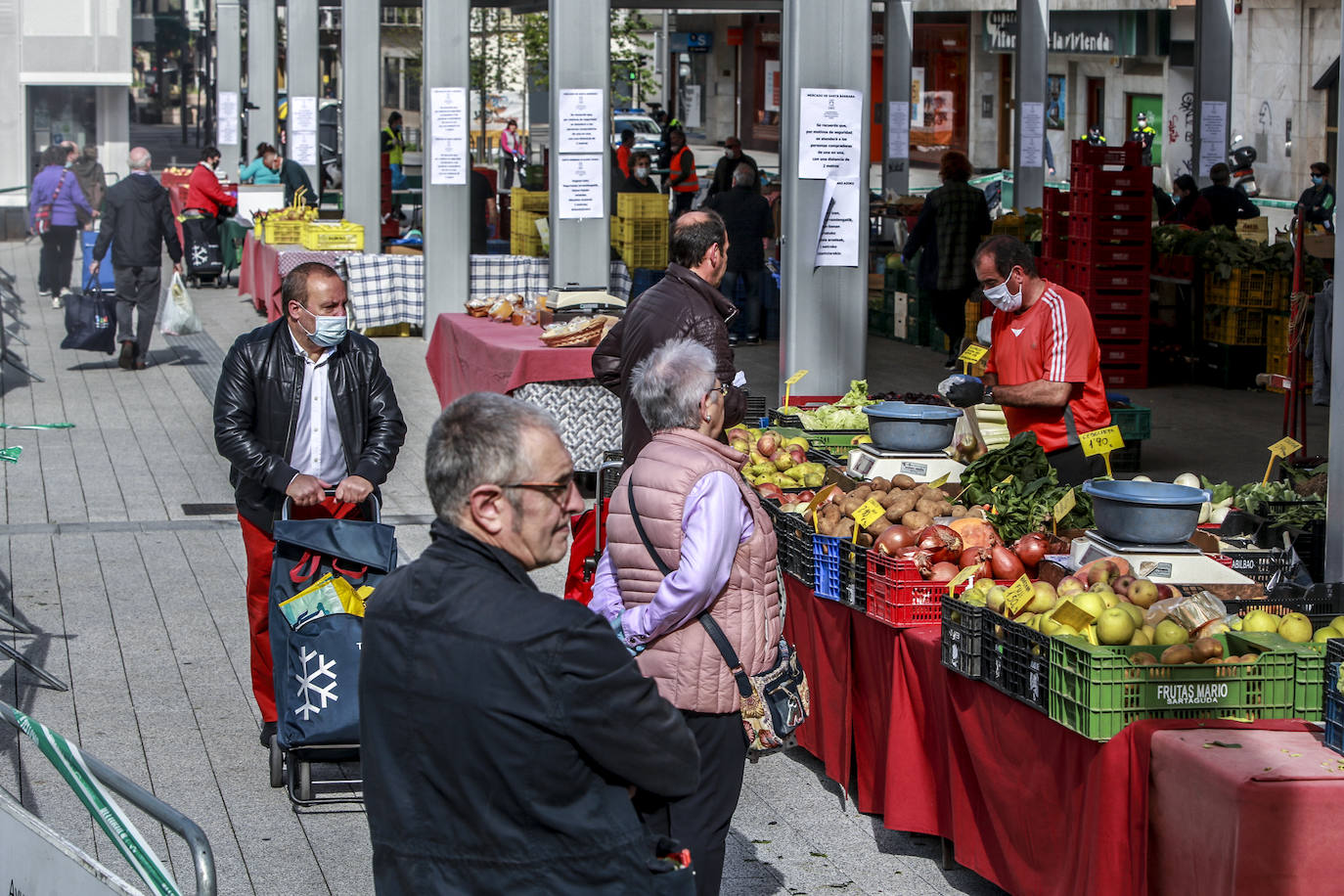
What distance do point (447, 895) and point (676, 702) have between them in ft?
4.99

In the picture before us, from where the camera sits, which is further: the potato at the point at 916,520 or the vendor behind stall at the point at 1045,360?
the vendor behind stall at the point at 1045,360

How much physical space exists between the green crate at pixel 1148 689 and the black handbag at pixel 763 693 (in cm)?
70

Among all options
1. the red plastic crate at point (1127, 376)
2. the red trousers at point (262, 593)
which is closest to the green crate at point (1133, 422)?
the red plastic crate at point (1127, 376)

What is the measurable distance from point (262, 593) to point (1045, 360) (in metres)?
3.27

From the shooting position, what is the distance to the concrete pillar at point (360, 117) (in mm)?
20469

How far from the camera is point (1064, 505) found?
6.05 meters

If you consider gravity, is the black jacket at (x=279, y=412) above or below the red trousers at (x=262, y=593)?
above

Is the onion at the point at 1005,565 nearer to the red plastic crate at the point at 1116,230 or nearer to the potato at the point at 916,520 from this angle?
the potato at the point at 916,520

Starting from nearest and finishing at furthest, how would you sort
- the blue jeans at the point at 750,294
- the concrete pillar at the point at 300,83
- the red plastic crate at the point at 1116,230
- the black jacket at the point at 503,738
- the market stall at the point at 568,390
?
the black jacket at the point at 503,738 → the market stall at the point at 568,390 → the red plastic crate at the point at 1116,230 → the blue jeans at the point at 750,294 → the concrete pillar at the point at 300,83

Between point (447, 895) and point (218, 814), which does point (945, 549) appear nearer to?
point (218, 814)

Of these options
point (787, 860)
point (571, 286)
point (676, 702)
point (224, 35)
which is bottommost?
point (787, 860)

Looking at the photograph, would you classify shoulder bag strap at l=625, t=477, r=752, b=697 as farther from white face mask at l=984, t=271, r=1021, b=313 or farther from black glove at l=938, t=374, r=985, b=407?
black glove at l=938, t=374, r=985, b=407

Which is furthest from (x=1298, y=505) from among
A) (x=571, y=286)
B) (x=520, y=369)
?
(x=571, y=286)

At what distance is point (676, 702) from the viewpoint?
4.32m
